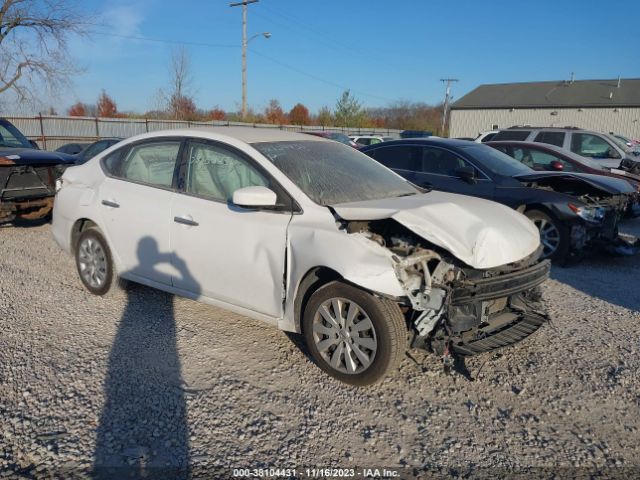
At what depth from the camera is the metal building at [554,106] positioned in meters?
43.1

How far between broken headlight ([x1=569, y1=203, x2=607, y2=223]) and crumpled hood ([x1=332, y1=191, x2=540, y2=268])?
8.95ft

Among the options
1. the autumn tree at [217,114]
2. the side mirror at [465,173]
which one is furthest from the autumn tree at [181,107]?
the side mirror at [465,173]

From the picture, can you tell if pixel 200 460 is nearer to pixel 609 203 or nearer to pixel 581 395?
pixel 581 395

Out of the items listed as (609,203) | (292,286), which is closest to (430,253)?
(292,286)

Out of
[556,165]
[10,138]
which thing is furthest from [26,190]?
[556,165]

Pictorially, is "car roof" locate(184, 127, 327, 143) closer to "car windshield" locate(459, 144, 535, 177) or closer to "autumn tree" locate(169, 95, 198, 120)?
"car windshield" locate(459, 144, 535, 177)

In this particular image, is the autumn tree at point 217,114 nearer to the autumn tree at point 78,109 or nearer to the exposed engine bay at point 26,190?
the autumn tree at point 78,109

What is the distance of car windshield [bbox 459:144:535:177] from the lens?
22.7 ft

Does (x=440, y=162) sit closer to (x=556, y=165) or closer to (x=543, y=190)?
(x=543, y=190)

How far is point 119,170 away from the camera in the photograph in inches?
188

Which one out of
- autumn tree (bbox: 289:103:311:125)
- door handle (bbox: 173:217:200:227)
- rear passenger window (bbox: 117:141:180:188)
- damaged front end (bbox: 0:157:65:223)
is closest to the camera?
door handle (bbox: 173:217:200:227)

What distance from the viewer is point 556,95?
47.0 meters

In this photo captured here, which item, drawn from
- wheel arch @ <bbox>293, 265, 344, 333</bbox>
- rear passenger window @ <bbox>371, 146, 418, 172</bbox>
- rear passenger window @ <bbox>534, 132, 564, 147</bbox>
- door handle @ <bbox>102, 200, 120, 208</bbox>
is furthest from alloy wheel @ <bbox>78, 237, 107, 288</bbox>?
rear passenger window @ <bbox>534, 132, 564, 147</bbox>

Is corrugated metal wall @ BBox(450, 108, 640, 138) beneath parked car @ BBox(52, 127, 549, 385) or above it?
above
